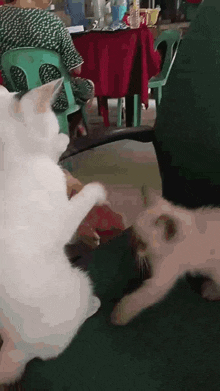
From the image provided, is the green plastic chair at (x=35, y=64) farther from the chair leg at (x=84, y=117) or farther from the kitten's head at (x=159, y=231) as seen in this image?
the kitten's head at (x=159, y=231)

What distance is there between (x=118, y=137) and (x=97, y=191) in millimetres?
244

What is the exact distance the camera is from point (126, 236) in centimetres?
52

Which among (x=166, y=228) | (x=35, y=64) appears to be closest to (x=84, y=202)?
(x=166, y=228)

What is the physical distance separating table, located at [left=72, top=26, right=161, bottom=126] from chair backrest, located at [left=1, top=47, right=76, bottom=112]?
78 cm

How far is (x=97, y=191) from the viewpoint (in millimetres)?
499

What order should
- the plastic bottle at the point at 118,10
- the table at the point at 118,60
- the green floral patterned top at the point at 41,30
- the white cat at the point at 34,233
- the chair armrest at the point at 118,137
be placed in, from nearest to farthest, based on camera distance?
the white cat at the point at 34,233 → the chair armrest at the point at 118,137 → the green floral patterned top at the point at 41,30 → the table at the point at 118,60 → the plastic bottle at the point at 118,10

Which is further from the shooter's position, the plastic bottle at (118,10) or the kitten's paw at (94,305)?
the plastic bottle at (118,10)

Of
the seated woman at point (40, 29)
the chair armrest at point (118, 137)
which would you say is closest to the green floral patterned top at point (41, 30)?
the seated woman at point (40, 29)

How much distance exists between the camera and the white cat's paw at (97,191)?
49 centimetres

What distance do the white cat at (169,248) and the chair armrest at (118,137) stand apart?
200 mm

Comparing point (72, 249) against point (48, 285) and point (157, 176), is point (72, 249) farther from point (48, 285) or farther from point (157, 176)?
point (157, 176)

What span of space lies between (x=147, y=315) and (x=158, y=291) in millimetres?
46

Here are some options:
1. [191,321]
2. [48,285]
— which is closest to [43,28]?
[48,285]

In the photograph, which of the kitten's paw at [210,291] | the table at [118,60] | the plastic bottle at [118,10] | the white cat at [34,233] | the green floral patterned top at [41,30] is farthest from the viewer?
the plastic bottle at [118,10]
